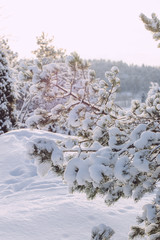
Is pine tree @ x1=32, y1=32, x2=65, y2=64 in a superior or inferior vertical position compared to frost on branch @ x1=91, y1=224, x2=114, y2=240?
superior

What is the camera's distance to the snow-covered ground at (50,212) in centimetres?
273

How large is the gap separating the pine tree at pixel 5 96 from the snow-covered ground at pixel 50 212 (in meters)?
3.78

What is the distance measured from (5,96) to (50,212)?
20.2 feet

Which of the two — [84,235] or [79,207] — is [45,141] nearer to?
[84,235]

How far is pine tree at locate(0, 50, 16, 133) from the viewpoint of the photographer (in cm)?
840

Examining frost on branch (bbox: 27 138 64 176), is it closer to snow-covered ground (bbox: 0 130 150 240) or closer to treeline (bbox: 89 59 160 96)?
snow-covered ground (bbox: 0 130 150 240)

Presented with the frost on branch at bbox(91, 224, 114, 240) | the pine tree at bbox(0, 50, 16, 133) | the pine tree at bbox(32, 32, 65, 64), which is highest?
the pine tree at bbox(32, 32, 65, 64)

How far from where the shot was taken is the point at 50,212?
10.5 ft

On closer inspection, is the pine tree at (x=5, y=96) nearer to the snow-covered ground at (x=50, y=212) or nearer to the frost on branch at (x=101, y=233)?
the snow-covered ground at (x=50, y=212)

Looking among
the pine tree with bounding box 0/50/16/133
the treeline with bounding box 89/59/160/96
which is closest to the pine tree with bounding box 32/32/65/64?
the pine tree with bounding box 0/50/16/133

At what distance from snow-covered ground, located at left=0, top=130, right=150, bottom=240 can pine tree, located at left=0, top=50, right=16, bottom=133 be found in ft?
12.4

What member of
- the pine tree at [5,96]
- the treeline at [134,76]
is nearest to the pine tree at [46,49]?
the pine tree at [5,96]

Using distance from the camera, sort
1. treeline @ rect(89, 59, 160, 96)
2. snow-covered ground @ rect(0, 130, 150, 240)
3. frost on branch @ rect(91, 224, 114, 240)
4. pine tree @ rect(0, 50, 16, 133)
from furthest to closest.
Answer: treeline @ rect(89, 59, 160, 96), pine tree @ rect(0, 50, 16, 133), snow-covered ground @ rect(0, 130, 150, 240), frost on branch @ rect(91, 224, 114, 240)

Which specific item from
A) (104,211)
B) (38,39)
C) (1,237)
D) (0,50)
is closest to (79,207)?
(104,211)
